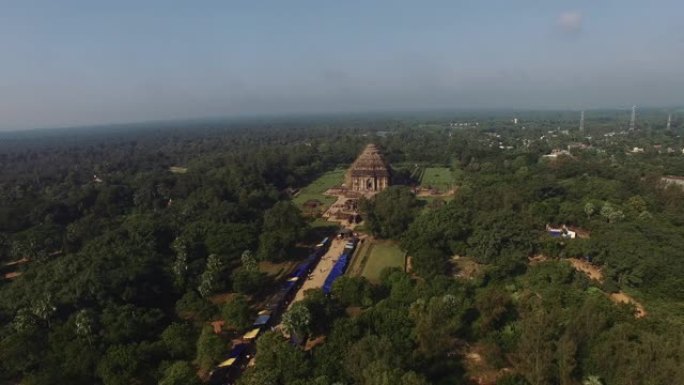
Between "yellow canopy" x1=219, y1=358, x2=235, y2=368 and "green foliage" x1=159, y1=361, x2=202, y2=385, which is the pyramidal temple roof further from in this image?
"green foliage" x1=159, y1=361, x2=202, y2=385

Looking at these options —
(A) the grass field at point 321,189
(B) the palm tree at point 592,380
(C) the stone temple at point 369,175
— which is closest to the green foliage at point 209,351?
(B) the palm tree at point 592,380

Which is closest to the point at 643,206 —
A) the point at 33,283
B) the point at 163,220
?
the point at 163,220

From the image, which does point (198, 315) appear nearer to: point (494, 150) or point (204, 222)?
point (204, 222)

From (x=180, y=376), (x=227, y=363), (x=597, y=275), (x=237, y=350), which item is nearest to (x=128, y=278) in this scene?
(x=237, y=350)

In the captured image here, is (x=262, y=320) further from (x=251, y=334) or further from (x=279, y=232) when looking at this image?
(x=279, y=232)

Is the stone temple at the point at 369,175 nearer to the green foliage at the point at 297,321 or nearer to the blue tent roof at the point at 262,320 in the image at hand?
the blue tent roof at the point at 262,320

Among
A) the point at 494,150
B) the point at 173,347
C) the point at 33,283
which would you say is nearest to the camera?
the point at 173,347
